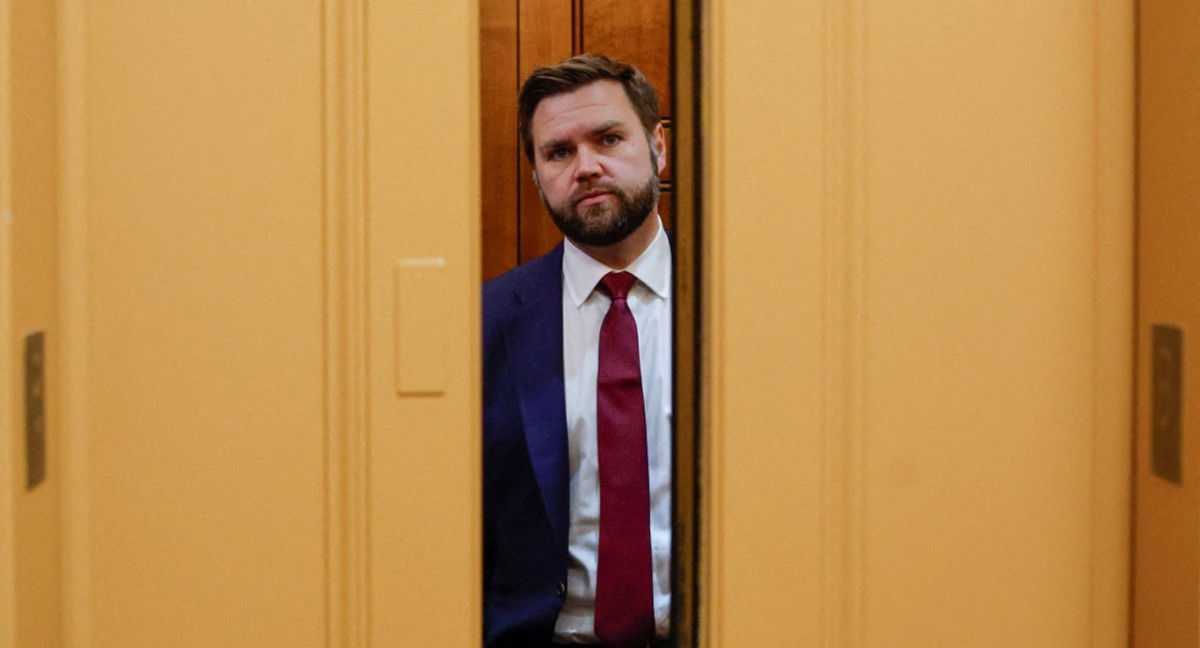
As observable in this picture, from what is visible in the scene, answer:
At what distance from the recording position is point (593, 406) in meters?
1.45

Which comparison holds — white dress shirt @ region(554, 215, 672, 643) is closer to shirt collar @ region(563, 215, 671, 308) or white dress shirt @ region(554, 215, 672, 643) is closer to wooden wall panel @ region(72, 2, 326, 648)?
shirt collar @ region(563, 215, 671, 308)

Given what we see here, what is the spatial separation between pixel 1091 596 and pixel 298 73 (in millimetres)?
1075

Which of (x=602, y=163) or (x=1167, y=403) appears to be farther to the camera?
(x=602, y=163)

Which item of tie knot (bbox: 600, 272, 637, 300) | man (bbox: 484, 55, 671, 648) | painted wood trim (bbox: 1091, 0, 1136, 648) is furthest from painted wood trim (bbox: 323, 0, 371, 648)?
painted wood trim (bbox: 1091, 0, 1136, 648)

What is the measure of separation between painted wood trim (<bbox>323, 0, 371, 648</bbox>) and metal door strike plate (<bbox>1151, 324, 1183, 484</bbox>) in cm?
87

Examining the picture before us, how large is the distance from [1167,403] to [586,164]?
789mm

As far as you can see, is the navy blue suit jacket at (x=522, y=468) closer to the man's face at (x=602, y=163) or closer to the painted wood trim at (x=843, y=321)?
the man's face at (x=602, y=163)

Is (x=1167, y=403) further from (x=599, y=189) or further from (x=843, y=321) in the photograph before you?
(x=599, y=189)

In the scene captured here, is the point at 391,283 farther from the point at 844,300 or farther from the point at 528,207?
the point at 844,300

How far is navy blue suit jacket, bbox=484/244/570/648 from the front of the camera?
1333 millimetres

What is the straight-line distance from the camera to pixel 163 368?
1.14 metres

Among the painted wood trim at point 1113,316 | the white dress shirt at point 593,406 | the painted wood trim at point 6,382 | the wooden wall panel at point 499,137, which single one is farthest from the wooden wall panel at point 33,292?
the painted wood trim at point 1113,316

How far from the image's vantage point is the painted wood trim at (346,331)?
3.72 ft

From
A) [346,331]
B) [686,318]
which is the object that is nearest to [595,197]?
[686,318]
